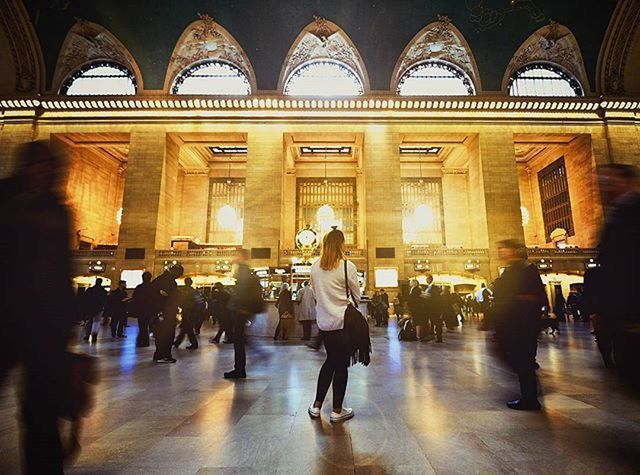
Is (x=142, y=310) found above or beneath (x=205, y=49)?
beneath

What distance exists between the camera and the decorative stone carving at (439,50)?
1455 centimetres

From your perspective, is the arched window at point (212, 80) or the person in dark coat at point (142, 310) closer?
the person in dark coat at point (142, 310)

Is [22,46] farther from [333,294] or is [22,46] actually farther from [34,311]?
[333,294]

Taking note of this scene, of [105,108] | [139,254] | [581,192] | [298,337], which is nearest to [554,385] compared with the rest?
[298,337]

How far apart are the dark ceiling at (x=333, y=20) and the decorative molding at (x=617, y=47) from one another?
0.97ft

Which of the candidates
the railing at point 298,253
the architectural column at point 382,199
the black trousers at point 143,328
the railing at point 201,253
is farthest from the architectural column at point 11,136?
the architectural column at point 382,199

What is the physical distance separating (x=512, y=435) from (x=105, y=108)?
18.1 metres

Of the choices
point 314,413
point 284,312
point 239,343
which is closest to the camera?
point 314,413

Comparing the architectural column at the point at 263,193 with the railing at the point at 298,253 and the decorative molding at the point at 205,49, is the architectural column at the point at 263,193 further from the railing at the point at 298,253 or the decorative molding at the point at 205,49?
the decorative molding at the point at 205,49

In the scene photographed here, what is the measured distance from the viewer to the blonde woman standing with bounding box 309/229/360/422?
2213 millimetres

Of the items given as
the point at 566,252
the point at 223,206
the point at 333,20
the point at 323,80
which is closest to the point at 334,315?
the point at 323,80

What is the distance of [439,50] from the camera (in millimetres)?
15367

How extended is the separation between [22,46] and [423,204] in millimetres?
20143

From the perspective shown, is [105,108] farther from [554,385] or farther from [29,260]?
[554,385]
